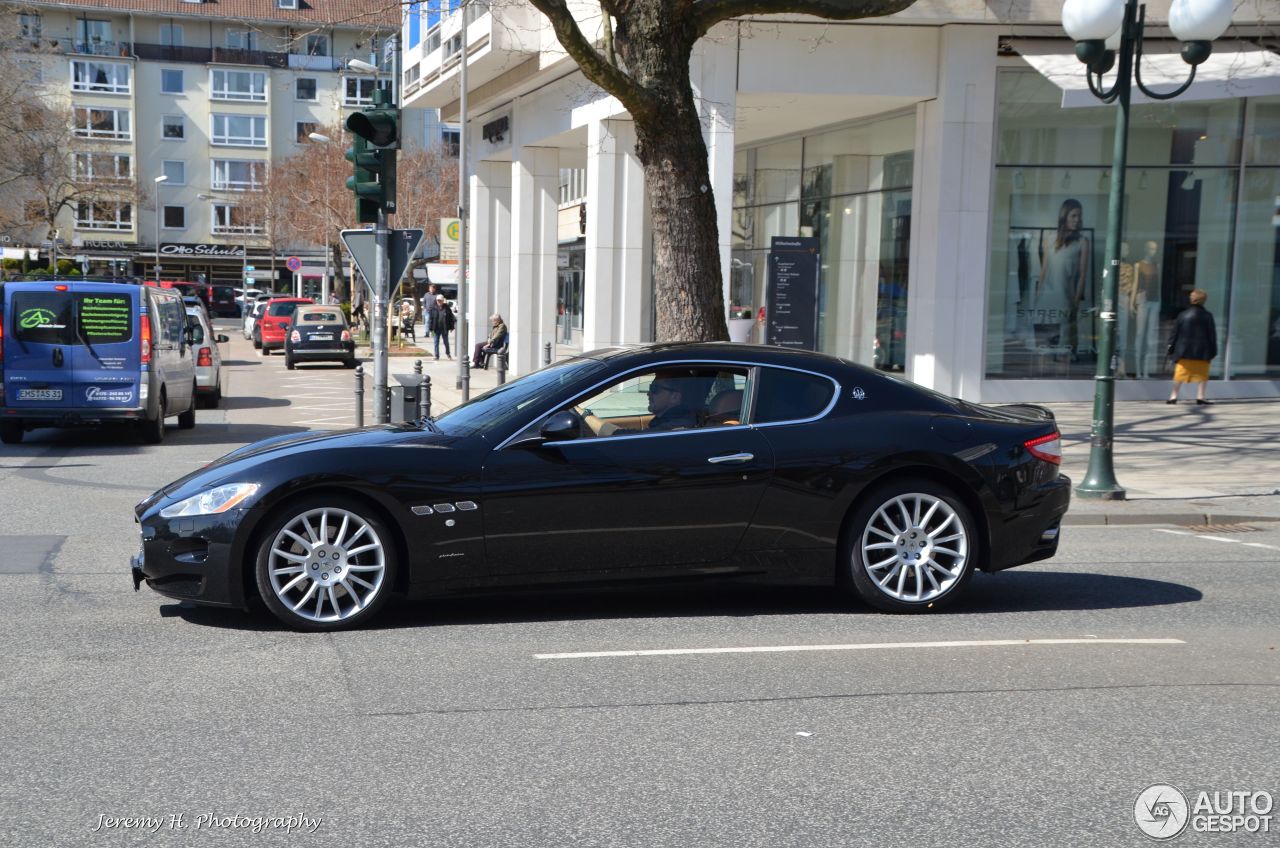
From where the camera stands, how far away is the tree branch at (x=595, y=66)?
13.2 metres

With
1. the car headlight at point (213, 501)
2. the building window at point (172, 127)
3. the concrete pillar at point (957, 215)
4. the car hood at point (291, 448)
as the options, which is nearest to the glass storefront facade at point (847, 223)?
the concrete pillar at point (957, 215)

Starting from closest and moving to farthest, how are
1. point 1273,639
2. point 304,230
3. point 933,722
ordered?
point 933,722 < point 1273,639 < point 304,230

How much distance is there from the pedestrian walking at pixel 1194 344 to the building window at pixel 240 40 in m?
71.3

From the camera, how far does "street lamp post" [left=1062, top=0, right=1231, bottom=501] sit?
40.2 feet

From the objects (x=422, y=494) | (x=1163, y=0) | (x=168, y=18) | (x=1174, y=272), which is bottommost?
(x=422, y=494)

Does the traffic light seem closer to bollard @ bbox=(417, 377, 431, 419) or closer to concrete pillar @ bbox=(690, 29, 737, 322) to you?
bollard @ bbox=(417, 377, 431, 419)

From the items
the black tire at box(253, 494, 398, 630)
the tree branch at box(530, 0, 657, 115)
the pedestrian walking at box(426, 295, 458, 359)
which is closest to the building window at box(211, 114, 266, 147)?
the pedestrian walking at box(426, 295, 458, 359)

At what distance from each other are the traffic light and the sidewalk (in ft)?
23.2

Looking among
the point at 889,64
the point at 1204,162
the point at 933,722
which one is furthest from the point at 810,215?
the point at 933,722

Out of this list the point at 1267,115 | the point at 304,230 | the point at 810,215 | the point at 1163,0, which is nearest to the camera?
the point at 1163,0

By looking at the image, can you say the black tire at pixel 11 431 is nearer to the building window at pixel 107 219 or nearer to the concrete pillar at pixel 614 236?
the concrete pillar at pixel 614 236

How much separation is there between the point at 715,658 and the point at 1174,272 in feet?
59.0

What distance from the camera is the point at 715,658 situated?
21.2 feet

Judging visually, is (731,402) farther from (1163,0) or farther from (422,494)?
(1163,0)
